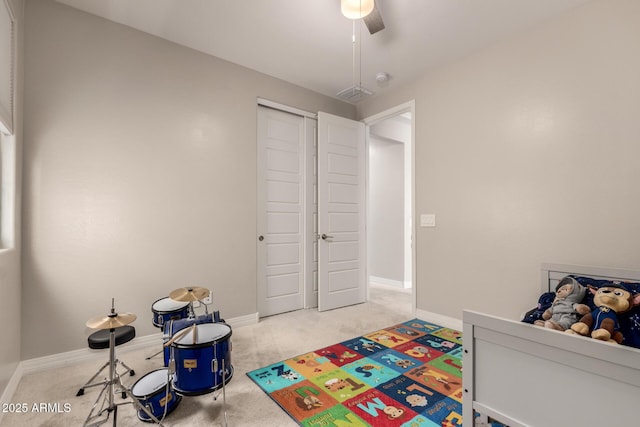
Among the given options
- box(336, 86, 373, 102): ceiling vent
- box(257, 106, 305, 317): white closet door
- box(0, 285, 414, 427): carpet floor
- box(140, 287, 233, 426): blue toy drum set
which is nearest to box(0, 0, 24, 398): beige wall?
box(0, 285, 414, 427): carpet floor

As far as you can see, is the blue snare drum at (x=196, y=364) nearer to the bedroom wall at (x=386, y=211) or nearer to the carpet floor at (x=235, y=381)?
the carpet floor at (x=235, y=381)

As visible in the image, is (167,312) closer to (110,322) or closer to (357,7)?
(110,322)

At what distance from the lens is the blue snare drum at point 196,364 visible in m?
1.55

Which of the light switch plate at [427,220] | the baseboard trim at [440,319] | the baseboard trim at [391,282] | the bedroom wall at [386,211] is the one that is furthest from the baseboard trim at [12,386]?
the baseboard trim at [391,282]

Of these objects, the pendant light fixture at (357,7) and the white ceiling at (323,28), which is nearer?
the pendant light fixture at (357,7)

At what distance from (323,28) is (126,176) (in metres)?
2.16

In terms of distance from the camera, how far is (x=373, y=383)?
2.06 meters

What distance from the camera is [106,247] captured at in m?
2.51

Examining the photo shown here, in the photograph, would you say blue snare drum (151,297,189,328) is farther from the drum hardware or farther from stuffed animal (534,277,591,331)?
stuffed animal (534,277,591,331)

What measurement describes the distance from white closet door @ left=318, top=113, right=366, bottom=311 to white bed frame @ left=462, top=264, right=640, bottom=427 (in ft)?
8.38

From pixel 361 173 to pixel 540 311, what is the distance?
2.74 m

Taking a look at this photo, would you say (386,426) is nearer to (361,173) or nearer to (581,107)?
(581,107)

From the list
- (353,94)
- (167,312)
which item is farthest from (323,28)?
(167,312)

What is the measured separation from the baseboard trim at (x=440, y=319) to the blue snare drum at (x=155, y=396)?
8.51 ft
